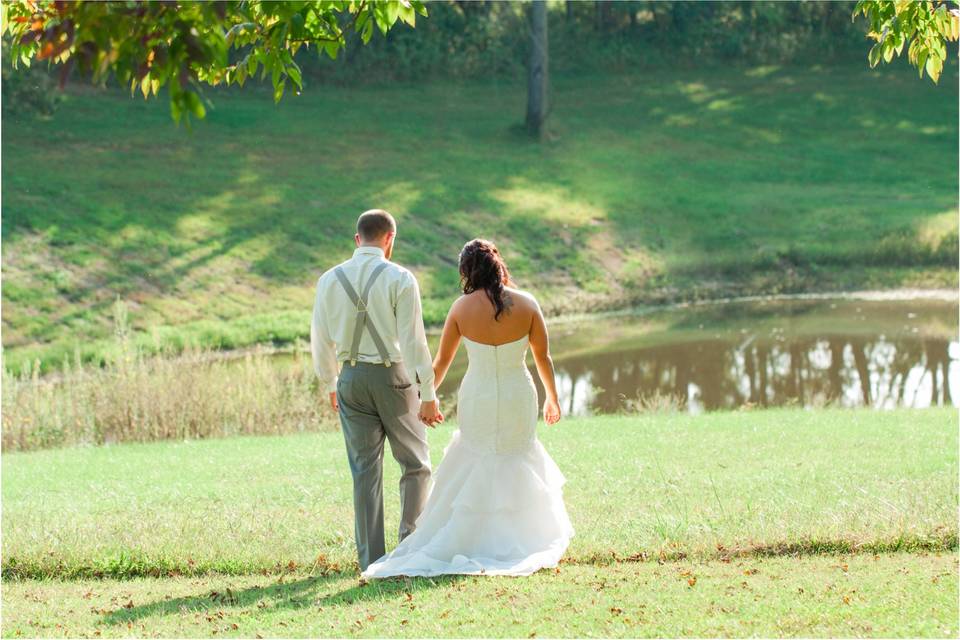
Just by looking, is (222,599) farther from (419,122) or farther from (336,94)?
(336,94)

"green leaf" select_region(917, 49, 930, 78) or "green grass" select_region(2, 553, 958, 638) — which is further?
"green leaf" select_region(917, 49, 930, 78)

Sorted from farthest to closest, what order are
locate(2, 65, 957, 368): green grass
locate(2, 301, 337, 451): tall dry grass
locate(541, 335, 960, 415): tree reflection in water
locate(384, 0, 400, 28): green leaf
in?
1. locate(2, 65, 957, 368): green grass
2. locate(541, 335, 960, 415): tree reflection in water
3. locate(2, 301, 337, 451): tall dry grass
4. locate(384, 0, 400, 28): green leaf

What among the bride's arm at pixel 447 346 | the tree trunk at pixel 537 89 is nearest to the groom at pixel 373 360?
the bride's arm at pixel 447 346

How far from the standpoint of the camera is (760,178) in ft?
125

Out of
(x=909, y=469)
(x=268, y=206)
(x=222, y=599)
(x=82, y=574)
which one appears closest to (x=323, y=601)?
(x=222, y=599)

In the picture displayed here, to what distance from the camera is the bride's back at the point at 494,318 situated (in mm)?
7898

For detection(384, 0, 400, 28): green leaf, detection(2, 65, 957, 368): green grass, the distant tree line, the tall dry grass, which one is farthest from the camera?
the distant tree line

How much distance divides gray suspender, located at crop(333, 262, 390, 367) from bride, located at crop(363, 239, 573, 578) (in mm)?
417

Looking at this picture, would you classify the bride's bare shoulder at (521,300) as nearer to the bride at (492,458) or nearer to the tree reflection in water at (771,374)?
the bride at (492,458)

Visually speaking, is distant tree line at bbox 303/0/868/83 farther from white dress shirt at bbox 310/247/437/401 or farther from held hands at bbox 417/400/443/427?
held hands at bbox 417/400/443/427

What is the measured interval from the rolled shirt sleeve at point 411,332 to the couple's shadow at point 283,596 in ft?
4.00

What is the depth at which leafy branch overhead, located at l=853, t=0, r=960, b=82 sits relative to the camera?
26.0 ft

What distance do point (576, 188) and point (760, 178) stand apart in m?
6.32

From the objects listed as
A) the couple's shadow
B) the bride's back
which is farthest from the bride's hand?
the couple's shadow
